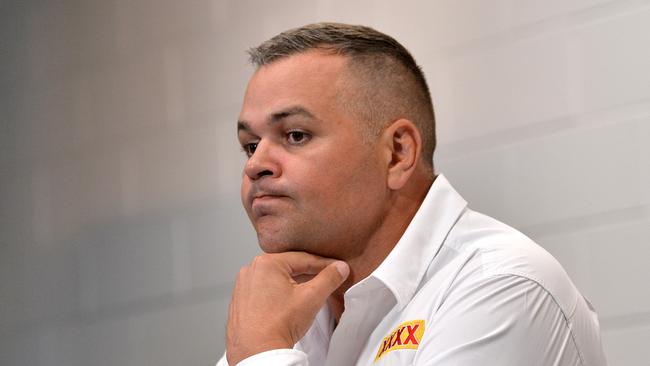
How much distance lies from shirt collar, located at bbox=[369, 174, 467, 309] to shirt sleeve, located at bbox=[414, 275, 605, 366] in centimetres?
16

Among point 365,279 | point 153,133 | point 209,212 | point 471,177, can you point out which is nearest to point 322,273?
point 365,279

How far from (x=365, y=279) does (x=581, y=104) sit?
0.66 meters

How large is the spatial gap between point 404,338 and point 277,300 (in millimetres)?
208

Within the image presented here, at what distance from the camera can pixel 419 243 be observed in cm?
182

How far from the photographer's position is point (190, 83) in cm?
278

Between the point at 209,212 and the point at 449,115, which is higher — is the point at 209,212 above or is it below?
below

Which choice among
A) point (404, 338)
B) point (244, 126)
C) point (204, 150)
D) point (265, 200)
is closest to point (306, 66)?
point (244, 126)

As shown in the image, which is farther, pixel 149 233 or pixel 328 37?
pixel 149 233

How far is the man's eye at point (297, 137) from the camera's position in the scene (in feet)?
6.05

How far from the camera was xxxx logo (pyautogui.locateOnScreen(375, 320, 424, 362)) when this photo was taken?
1667 mm

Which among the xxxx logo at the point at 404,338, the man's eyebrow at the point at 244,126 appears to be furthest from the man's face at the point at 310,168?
the xxxx logo at the point at 404,338

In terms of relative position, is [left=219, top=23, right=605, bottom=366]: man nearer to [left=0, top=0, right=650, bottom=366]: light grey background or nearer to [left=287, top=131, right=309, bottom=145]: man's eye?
[left=287, top=131, right=309, bottom=145]: man's eye

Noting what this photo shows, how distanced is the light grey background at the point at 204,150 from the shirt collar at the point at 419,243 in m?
0.40

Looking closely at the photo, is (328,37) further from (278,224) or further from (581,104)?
(581,104)
